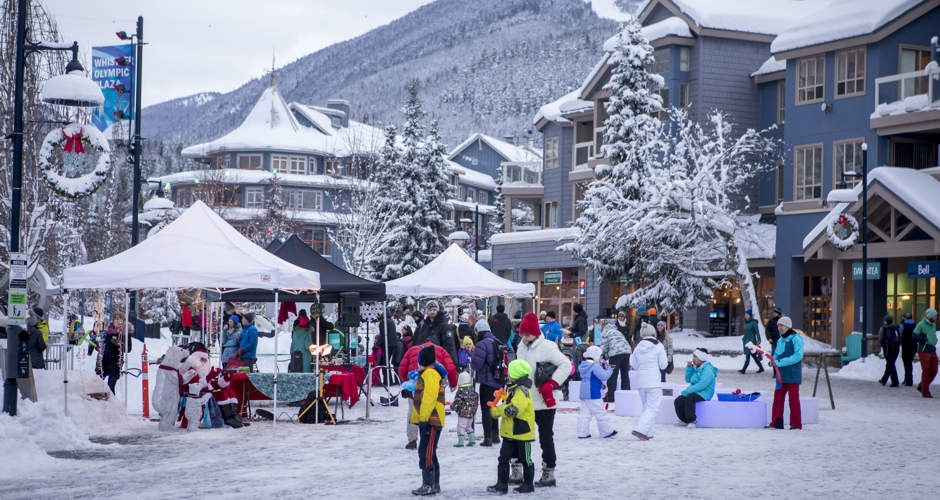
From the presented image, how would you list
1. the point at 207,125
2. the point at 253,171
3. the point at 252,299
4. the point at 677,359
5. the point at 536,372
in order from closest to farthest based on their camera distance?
the point at 536,372 → the point at 252,299 → the point at 677,359 → the point at 253,171 → the point at 207,125

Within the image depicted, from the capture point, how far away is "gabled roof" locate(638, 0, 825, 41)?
1638 inches

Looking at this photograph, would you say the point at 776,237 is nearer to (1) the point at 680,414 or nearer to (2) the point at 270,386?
(1) the point at 680,414

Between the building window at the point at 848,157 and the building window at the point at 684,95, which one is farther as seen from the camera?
the building window at the point at 684,95

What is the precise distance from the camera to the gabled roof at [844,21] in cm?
3375

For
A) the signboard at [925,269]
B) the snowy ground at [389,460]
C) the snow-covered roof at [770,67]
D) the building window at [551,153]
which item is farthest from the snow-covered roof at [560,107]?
the snowy ground at [389,460]

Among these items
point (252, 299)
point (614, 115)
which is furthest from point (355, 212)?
point (252, 299)

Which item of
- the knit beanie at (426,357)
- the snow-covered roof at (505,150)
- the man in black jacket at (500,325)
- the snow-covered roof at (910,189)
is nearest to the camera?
the knit beanie at (426,357)

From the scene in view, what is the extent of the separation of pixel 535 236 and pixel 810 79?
15865 millimetres

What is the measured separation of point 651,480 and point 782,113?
32518 mm

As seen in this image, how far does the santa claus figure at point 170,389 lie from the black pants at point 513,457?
689 centimetres

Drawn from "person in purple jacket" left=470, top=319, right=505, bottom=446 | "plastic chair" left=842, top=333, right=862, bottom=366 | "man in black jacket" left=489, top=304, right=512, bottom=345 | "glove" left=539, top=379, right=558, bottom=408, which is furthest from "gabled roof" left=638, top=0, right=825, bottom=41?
"glove" left=539, top=379, right=558, bottom=408

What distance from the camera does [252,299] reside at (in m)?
21.0

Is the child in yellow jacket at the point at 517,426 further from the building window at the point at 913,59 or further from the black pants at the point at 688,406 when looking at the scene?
the building window at the point at 913,59

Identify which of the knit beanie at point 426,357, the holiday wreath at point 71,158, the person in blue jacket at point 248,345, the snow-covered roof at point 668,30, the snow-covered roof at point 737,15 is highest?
the snow-covered roof at point 737,15
